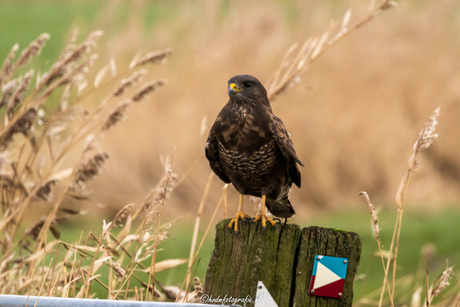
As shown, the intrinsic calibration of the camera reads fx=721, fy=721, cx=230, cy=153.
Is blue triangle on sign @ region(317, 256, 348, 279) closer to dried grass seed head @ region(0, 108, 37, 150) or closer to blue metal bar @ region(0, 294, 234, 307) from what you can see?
blue metal bar @ region(0, 294, 234, 307)

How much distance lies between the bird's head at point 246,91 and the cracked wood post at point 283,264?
2.05 feet

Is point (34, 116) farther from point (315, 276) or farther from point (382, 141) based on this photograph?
point (382, 141)

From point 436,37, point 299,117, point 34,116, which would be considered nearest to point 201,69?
point 299,117

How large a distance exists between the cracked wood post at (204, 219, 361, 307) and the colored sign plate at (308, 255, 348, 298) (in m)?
0.02

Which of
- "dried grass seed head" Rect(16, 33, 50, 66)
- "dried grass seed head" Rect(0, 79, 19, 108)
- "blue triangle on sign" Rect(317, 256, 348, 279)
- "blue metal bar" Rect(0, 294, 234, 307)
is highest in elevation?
"dried grass seed head" Rect(16, 33, 50, 66)

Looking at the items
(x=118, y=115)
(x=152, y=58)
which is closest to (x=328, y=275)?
(x=118, y=115)

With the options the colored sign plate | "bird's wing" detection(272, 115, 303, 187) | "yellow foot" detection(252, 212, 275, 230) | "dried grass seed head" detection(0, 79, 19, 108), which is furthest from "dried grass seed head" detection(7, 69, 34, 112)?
the colored sign plate

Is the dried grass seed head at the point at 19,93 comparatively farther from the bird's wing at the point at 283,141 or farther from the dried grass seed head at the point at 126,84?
the bird's wing at the point at 283,141

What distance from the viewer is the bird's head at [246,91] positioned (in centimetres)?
275

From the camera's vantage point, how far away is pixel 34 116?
344cm

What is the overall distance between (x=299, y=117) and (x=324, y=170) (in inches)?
28.8

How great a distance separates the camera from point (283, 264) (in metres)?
2.26

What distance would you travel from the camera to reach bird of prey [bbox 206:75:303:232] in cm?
267

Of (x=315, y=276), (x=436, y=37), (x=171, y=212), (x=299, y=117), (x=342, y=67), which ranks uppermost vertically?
(x=436, y=37)
